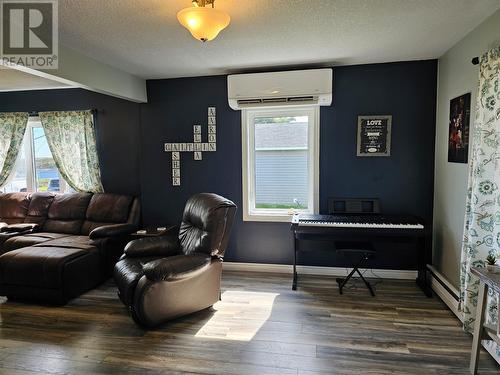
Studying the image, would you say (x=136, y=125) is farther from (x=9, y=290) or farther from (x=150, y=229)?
(x=9, y=290)

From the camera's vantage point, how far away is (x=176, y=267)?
2.60 meters

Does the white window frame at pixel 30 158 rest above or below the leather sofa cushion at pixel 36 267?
above

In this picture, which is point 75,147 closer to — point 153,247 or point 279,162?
point 153,247

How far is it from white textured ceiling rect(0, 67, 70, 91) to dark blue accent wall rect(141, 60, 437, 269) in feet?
4.57

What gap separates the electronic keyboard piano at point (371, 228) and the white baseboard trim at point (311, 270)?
0.21m

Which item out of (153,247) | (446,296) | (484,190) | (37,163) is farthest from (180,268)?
(37,163)

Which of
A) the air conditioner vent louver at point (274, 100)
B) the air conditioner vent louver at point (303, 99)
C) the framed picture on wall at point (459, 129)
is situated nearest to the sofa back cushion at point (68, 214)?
the air conditioner vent louver at point (274, 100)

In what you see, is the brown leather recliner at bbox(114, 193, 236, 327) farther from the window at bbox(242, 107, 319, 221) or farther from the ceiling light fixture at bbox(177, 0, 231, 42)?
the ceiling light fixture at bbox(177, 0, 231, 42)

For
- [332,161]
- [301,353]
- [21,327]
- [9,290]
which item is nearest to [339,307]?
[301,353]

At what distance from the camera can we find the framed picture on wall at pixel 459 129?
270cm

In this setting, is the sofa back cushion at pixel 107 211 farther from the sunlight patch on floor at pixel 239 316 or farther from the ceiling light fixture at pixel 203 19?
the ceiling light fixture at pixel 203 19

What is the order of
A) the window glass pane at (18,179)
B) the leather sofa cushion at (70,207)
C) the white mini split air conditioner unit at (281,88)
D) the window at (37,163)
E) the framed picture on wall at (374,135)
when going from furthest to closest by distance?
the window glass pane at (18,179)
the window at (37,163)
the leather sofa cushion at (70,207)
the framed picture on wall at (374,135)
the white mini split air conditioner unit at (281,88)

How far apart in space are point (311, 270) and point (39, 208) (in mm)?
3744

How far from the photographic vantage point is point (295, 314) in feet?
9.43
